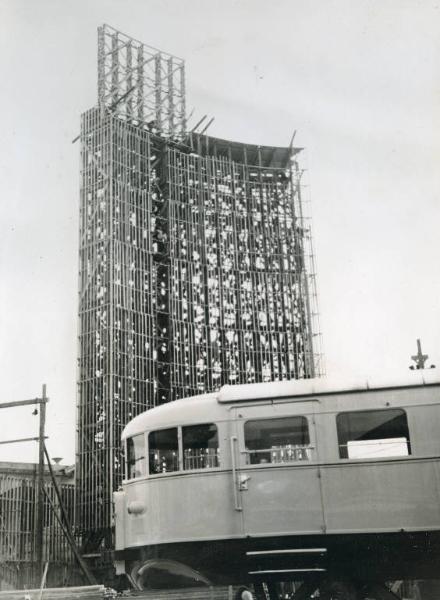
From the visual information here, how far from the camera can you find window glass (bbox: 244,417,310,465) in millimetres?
11070

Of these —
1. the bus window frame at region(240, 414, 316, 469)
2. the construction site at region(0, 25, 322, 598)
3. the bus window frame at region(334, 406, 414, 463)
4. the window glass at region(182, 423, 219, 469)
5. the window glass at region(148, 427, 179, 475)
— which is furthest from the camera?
the construction site at region(0, 25, 322, 598)

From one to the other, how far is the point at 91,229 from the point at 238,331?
507 inches

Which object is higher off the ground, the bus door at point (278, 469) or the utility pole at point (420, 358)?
the utility pole at point (420, 358)

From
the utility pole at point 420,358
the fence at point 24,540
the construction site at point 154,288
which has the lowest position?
the fence at point 24,540

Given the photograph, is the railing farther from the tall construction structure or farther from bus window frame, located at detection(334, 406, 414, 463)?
the tall construction structure

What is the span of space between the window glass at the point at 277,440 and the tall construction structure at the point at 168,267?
33.9 metres

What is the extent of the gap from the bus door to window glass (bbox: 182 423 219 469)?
36 cm

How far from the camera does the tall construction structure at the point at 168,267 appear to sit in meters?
46.3

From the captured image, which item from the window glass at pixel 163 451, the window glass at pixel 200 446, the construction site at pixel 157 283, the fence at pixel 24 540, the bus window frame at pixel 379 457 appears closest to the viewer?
the bus window frame at pixel 379 457

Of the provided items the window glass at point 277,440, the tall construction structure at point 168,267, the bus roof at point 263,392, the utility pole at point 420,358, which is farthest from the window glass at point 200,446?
the tall construction structure at point 168,267

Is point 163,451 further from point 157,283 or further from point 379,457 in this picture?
point 157,283

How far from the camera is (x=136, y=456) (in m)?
12.2

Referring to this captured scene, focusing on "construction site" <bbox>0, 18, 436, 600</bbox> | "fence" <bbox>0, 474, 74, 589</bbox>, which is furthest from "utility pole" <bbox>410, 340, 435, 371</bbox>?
"fence" <bbox>0, 474, 74, 589</bbox>

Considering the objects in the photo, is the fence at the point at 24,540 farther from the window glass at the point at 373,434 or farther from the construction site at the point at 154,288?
the window glass at the point at 373,434
